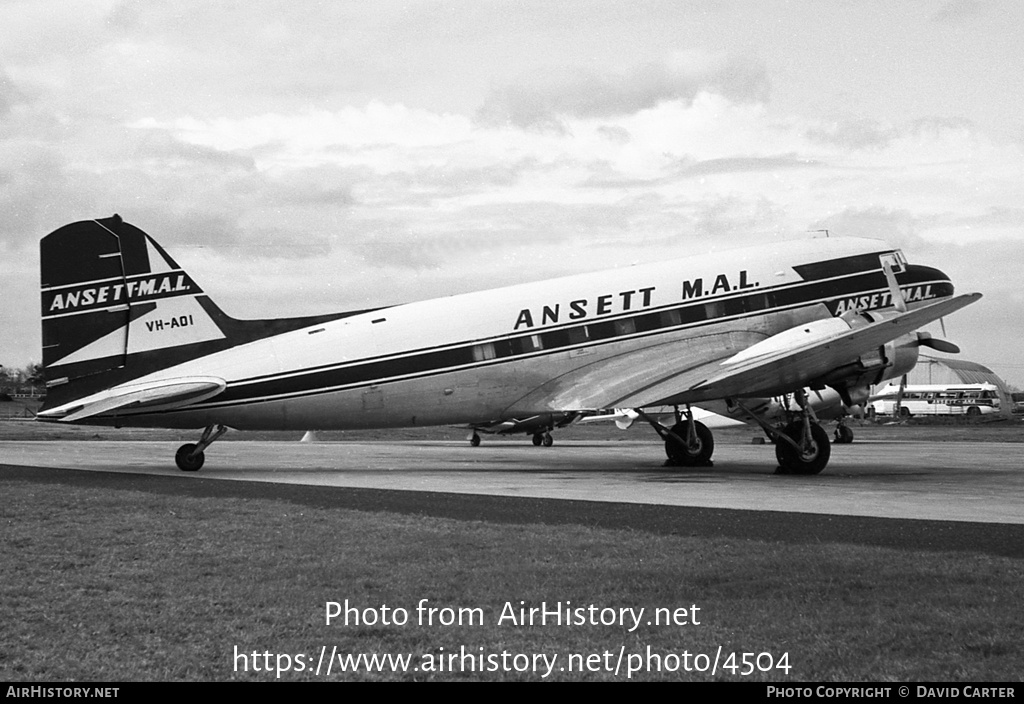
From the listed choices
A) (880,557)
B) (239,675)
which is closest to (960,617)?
(880,557)

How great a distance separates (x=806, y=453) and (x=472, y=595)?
1612 centimetres

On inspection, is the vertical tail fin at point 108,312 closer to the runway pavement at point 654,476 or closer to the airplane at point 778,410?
the runway pavement at point 654,476

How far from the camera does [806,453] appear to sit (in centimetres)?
2359

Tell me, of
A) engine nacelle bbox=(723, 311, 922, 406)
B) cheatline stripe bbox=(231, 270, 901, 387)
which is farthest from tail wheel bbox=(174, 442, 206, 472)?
engine nacelle bbox=(723, 311, 922, 406)

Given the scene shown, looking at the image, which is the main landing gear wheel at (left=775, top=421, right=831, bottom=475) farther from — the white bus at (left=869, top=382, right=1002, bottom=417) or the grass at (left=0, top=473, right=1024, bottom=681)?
the white bus at (left=869, top=382, right=1002, bottom=417)

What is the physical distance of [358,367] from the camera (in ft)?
75.3

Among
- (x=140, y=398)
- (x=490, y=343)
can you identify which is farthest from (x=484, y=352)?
(x=140, y=398)

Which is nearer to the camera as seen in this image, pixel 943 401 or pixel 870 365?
pixel 870 365

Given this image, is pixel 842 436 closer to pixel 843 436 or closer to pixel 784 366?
pixel 843 436

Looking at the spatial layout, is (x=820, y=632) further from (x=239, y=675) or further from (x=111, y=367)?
(x=111, y=367)

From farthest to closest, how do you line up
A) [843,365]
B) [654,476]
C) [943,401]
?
1. [943,401]
2. [654,476]
3. [843,365]

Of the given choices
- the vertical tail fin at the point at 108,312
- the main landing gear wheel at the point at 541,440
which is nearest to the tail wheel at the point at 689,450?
the vertical tail fin at the point at 108,312
